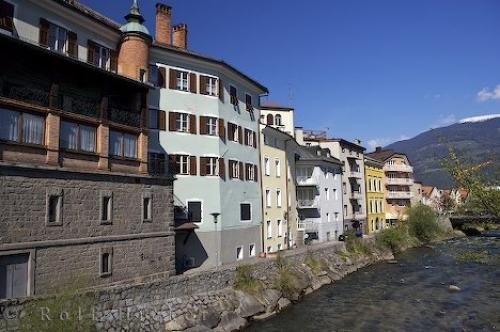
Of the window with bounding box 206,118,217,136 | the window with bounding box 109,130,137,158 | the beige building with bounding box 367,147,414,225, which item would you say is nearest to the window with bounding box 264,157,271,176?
the window with bounding box 206,118,217,136

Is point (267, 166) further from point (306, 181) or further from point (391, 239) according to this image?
point (391, 239)

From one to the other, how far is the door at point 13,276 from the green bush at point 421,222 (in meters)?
68.1

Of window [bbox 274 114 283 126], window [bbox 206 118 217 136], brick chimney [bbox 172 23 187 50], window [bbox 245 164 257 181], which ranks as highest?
brick chimney [bbox 172 23 187 50]

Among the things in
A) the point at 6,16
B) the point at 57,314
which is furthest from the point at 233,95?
the point at 57,314

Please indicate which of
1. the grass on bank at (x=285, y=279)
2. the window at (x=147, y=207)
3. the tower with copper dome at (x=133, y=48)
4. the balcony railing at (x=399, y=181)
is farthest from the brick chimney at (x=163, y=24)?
the balcony railing at (x=399, y=181)

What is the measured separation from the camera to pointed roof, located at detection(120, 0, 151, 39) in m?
31.6

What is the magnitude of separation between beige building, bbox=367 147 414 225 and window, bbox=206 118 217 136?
63496 mm

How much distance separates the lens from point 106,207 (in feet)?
84.8

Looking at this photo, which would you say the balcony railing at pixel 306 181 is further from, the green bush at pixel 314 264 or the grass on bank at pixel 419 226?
the grass on bank at pixel 419 226

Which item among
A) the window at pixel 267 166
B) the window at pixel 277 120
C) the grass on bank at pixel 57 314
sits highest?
the window at pixel 277 120

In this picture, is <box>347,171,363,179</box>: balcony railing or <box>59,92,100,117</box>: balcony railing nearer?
<box>59,92,100,117</box>: balcony railing

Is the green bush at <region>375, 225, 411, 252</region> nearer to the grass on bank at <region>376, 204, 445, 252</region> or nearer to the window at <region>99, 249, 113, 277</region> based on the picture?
the grass on bank at <region>376, 204, 445, 252</region>

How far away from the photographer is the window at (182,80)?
36.4 metres

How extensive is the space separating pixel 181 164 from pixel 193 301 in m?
12.1
